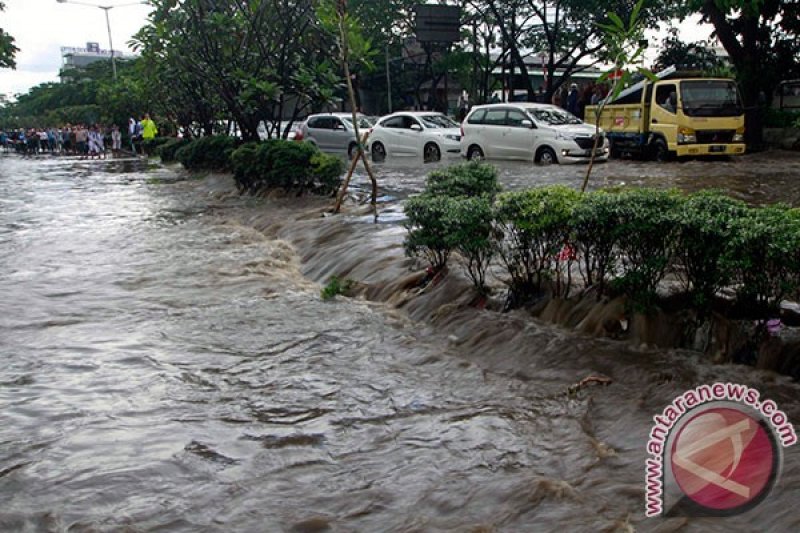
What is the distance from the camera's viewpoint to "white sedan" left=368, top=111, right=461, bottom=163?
784 inches

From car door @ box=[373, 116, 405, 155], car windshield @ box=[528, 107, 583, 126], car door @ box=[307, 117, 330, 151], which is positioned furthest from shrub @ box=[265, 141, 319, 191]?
car door @ box=[307, 117, 330, 151]

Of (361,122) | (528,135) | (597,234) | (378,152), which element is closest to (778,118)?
(528,135)

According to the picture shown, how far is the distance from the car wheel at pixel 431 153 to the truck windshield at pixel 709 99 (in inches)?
239

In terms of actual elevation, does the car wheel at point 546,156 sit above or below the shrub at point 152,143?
below

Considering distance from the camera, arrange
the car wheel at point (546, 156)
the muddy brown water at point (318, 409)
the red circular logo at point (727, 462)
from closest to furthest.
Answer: the red circular logo at point (727, 462) → the muddy brown water at point (318, 409) → the car wheel at point (546, 156)

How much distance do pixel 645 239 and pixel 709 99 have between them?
Answer: 541 inches

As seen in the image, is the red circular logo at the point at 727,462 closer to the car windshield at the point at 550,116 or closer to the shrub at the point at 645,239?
the shrub at the point at 645,239

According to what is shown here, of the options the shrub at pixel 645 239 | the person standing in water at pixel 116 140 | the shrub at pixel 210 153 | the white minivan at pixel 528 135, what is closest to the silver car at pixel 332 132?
the shrub at pixel 210 153

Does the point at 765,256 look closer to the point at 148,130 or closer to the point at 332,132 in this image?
the point at 332,132

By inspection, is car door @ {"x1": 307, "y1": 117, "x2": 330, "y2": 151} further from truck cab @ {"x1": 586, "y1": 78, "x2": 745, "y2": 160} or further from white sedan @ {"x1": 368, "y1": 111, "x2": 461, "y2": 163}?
truck cab @ {"x1": 586, "y1": 78, "x2": 745, "y2": 160}

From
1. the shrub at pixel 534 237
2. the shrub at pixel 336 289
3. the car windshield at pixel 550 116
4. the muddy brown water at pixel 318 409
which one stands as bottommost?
the muddy brown water at pixel 318 409

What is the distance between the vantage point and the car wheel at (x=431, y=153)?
791 inches

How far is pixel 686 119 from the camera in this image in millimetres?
16969

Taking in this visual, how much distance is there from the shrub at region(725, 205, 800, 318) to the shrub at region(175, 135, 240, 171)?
51.3 feet
